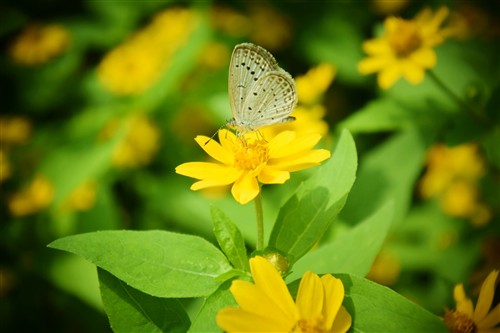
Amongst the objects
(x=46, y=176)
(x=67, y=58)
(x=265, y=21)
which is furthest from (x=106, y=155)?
(x=265, y=21)

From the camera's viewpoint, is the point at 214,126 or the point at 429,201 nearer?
the point at 429,201

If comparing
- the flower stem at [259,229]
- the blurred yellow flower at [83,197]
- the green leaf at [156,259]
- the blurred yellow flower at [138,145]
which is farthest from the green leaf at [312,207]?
the blurred yellow flower at [138,145]

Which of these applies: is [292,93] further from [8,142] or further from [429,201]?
[8,142]

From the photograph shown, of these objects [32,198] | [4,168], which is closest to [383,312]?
[32,198]

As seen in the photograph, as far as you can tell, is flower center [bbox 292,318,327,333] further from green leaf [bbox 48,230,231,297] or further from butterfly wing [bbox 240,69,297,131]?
butterfly wing [bbox 240,69,297,131]

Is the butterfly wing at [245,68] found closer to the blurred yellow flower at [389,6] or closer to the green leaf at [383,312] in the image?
the green leaf at [383,312]

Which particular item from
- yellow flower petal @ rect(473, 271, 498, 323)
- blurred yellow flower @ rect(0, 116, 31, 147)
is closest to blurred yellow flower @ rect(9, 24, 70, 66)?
blurred yellow flower @ rect(0, 116, 31, 147)

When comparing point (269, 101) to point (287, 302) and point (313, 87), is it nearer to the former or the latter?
point (287, 302)
